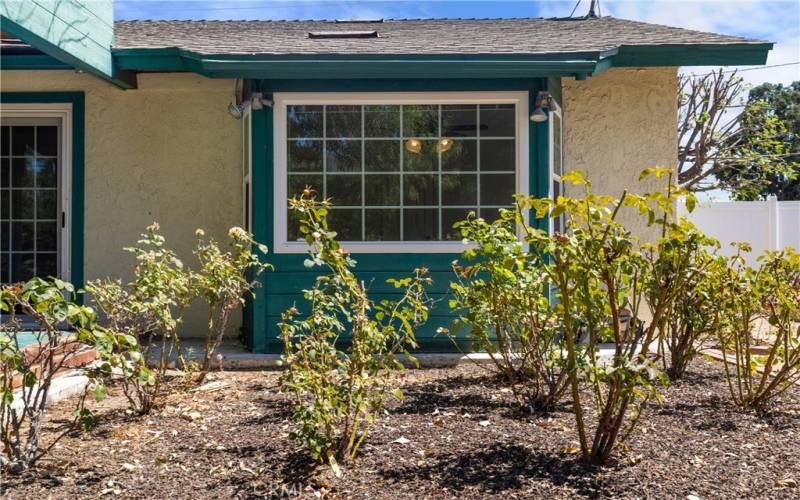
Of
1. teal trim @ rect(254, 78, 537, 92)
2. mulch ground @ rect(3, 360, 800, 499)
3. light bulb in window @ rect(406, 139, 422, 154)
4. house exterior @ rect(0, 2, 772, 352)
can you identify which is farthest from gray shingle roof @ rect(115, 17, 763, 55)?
mulch ground @ rect(3, 360, 800, 499)

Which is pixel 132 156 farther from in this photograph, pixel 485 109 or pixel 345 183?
pixel 485 109

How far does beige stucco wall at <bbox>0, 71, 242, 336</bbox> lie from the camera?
21.7ft

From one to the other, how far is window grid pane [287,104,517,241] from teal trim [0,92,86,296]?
241cm

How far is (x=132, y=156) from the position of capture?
661cm

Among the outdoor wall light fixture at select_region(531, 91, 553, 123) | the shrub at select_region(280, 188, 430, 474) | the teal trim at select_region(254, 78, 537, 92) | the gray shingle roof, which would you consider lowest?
the shrub at select_region(280, 188, 430, 474)

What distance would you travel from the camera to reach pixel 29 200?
6.89m

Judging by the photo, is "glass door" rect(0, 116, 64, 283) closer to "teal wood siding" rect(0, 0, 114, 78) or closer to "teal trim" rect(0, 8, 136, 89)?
"teal trim" rect(0, 8, 136, 89)

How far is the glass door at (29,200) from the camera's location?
270 inches

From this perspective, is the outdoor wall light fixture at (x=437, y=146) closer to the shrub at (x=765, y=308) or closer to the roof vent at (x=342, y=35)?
the roof vent at (x=342, y=35)

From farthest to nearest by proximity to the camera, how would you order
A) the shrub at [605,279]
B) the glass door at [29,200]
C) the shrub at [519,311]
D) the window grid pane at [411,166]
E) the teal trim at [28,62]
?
1. the glass door at [29,200]
2. the teal trim at [28,62]
3. the window grid pane at [411,166]
4. the shrub at [519,311]
5. the shrub at [605,279]

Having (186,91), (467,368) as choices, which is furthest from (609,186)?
(186,91)

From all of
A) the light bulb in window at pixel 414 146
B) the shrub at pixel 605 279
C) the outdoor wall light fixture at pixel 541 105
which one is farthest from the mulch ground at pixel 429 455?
the outdoor wall light fixture at pixel 541 105

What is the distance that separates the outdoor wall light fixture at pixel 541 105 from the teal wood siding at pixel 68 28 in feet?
12.2

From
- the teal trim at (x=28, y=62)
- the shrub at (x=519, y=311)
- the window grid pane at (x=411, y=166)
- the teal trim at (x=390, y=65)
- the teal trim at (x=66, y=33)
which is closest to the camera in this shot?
Result: the shrub at (x=519, y=311)
